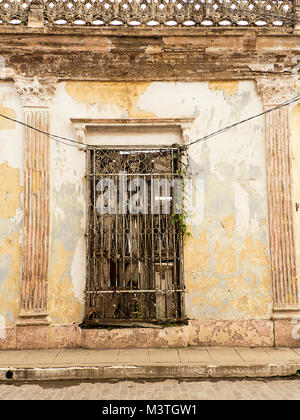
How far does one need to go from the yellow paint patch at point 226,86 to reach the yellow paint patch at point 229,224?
197 cm

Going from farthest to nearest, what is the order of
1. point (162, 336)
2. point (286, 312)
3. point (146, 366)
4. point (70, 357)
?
point (286, 312) → point (162, 336) → point (70, 357) → point (146, 366)

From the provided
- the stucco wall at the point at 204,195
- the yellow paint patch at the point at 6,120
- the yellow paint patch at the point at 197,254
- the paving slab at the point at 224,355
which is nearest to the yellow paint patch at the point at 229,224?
the stucco wall at the point at 204,195

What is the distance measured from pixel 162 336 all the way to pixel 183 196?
2.12 meters

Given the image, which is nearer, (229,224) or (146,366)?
(146,366)

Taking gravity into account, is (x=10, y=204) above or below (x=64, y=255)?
above

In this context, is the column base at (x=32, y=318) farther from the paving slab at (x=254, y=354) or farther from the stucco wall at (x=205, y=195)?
the paving slab at (x=254, y=354)

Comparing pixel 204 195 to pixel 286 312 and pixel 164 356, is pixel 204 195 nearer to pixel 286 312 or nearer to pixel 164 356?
pixel 286 312

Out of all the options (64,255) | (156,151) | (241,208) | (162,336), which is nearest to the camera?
(162,336)

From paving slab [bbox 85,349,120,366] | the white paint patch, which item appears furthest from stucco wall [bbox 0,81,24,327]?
the white paint patch

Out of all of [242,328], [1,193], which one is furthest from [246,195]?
[1,193]

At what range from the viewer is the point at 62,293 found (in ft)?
19.4

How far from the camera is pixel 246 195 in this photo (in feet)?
20.1

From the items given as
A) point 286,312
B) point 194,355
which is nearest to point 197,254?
point 194,355

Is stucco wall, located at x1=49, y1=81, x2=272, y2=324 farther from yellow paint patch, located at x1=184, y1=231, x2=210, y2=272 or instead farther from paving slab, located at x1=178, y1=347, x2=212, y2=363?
paving slab, located at x1=178, y1=347, x2=212, y2=363
